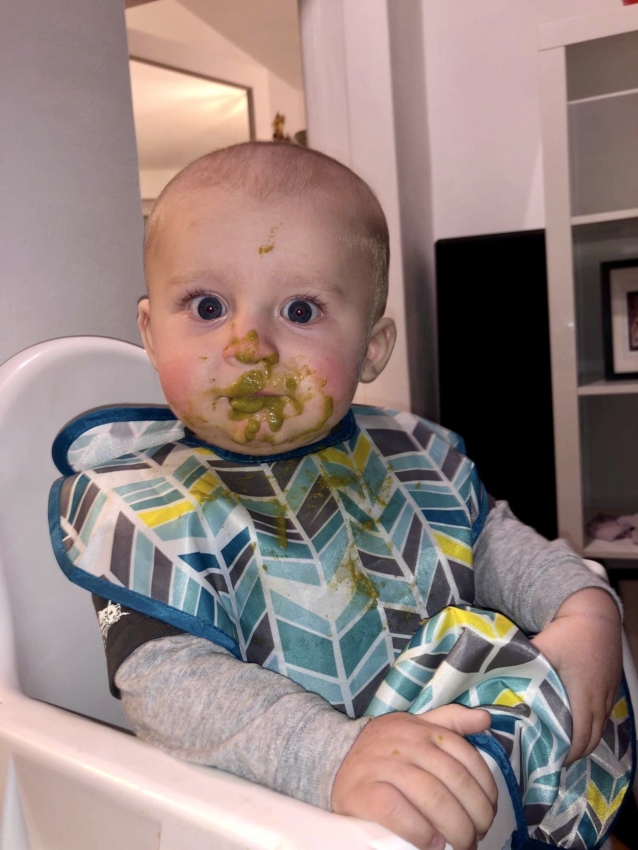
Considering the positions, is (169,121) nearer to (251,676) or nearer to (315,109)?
(315,109)

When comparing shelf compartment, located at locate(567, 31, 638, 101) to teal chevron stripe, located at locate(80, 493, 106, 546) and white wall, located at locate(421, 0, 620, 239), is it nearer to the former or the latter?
white wall, located at locate(421, 0, 620, 239)

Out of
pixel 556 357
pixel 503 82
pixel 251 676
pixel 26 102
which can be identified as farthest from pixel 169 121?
pixel 251 676

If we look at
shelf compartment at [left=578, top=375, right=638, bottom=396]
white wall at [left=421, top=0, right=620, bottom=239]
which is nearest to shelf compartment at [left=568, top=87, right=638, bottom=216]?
white wall at [left=421, top=0, right=620, bottom=239]

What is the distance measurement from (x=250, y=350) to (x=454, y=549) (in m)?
0.27

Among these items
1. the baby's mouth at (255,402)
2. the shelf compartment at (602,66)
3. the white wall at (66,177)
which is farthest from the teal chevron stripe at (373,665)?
the shelf compartment at (602,66)

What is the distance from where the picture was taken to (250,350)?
1.80 feet

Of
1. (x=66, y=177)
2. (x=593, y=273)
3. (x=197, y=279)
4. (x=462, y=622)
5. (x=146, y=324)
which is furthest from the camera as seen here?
(x=593, y=273)

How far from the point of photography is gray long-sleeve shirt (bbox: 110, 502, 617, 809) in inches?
15.9

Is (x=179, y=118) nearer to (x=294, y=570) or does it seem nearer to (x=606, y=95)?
(x=606, y=95)

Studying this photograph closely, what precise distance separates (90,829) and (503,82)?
178cm

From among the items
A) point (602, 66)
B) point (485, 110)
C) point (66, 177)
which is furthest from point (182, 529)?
point (485, 110)

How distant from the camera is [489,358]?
1.62 metres

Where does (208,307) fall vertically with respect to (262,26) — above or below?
below

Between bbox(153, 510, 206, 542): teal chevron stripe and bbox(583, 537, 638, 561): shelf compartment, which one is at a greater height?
bbox(153, 510, 206, 542): teal chevron stripe
